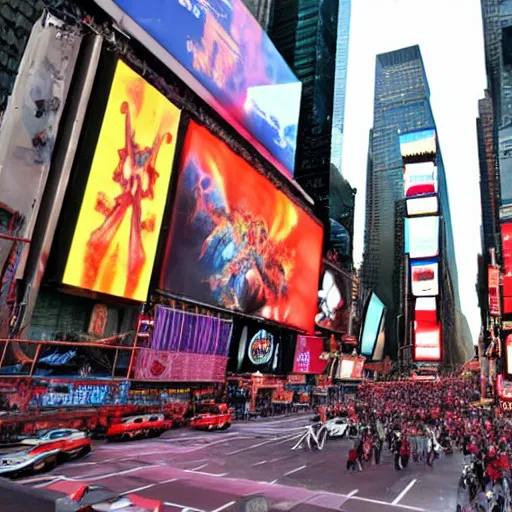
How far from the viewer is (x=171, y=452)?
22.9 ft

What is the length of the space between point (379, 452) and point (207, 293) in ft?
32.4

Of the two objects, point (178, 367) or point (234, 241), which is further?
point (234, 241)

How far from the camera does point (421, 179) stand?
93.4ft

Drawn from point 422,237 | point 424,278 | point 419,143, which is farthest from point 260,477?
point 419,143

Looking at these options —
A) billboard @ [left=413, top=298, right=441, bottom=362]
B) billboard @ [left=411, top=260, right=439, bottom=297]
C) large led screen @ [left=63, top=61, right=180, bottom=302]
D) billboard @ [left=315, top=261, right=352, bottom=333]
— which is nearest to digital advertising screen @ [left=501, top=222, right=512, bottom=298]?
billboard @ [left=411, top=260, right=439, bottom=297]

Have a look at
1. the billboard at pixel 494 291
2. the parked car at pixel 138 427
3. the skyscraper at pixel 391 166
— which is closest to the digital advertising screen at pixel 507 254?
the billboard at pixel 494 291

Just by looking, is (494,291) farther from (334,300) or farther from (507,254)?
(334,300)

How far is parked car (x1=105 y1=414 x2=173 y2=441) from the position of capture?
7.78 m

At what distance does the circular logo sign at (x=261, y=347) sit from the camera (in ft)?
59.5

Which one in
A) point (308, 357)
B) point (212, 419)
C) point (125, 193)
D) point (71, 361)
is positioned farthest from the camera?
point (308, 357)

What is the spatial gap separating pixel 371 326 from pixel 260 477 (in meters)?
25.0

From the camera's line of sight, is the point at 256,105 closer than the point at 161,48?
No

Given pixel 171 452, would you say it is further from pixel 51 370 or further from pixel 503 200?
pixel 503 200

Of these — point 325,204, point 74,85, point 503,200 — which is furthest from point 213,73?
point 503,200
